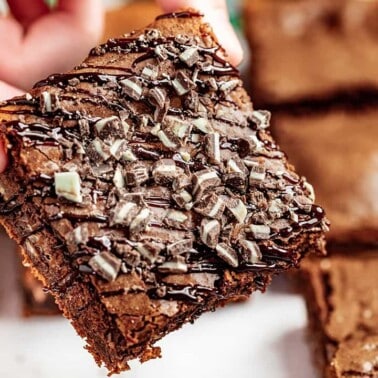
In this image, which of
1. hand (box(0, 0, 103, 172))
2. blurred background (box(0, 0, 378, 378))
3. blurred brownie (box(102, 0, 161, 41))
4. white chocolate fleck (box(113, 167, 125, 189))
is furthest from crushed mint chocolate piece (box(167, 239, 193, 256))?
blurred brownie (box(102, 0, 161, 41))

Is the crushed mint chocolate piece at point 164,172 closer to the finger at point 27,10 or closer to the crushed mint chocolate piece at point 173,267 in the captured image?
the crushed mint chocolate piece at point 173,267

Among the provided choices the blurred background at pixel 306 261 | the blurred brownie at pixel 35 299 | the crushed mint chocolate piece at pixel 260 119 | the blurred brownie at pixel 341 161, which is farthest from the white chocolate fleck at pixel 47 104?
the blurred brownie at pixel 341 161

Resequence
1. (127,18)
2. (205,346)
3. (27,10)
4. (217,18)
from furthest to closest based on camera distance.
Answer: (127,18)
(205,346)
(27,10)
(217,18)

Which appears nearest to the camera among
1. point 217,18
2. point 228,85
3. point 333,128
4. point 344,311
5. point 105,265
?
point 105,265

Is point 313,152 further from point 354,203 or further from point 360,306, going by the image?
point 360,306

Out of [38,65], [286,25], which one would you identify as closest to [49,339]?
[38,65]

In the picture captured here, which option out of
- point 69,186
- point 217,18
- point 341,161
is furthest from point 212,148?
point 341,161

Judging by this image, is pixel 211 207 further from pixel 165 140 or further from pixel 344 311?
pixel 344 311
